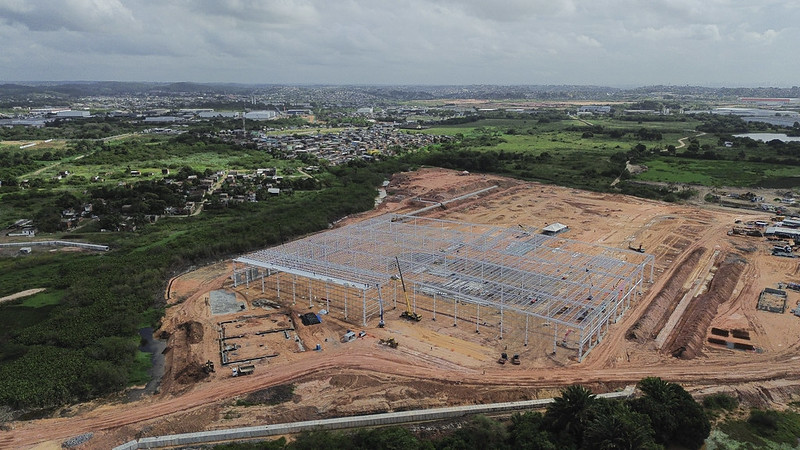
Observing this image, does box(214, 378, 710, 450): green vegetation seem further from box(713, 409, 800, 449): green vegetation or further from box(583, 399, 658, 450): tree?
box(713, 409, 800, 449): green vegetation

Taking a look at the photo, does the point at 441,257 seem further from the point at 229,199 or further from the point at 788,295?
the point at 229,199

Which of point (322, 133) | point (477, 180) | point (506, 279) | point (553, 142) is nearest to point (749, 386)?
point (506, 279)

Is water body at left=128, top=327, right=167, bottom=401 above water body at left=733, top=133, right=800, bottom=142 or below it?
below

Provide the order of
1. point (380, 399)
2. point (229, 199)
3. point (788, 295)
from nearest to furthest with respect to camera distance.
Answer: point (380, 399) < point (788, 295) < point (229, 199)

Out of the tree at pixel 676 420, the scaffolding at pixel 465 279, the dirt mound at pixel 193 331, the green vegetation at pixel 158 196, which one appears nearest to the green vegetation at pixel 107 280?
the green vegetation at pixel 158 196

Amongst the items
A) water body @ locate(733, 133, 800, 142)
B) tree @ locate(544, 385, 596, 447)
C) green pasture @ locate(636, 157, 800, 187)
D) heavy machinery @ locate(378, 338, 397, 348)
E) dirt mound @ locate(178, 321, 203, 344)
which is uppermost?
water body @ locate(733, 133, 800, 142)

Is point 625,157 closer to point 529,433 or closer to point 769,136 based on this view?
point 769,136

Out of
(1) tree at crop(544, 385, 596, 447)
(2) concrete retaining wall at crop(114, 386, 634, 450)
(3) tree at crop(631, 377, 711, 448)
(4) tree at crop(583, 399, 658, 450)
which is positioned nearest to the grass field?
(3) tree at crop(631, 377, 711, 448)
